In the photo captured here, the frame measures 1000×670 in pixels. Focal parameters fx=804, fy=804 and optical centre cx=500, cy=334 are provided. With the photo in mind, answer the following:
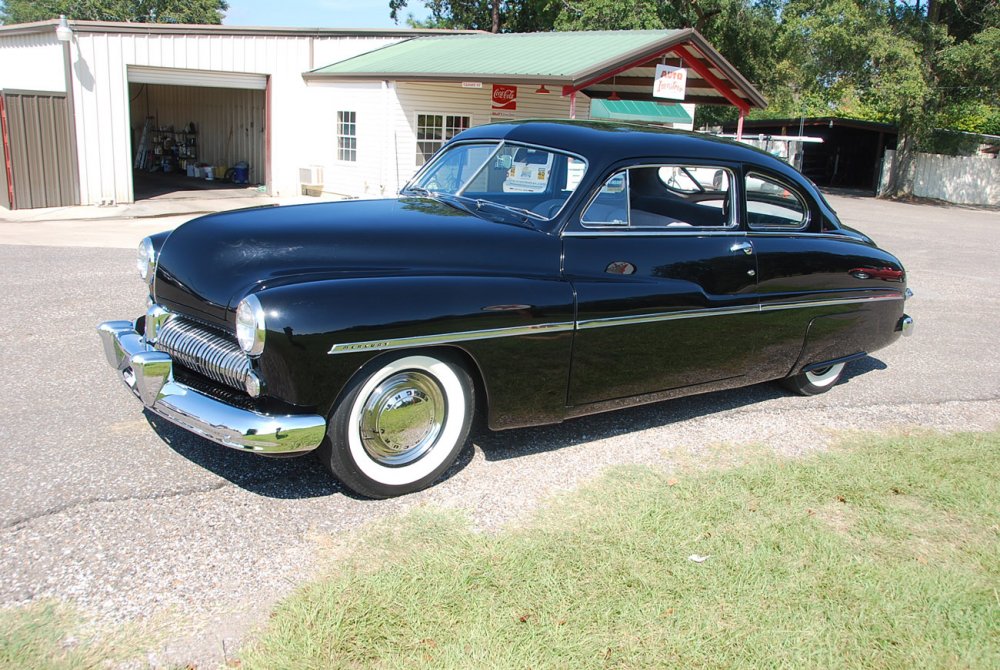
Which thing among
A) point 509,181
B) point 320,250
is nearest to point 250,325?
point 320,250

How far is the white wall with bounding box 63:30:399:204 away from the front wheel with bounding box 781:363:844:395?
14.8 meters

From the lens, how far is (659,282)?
4.38 metres

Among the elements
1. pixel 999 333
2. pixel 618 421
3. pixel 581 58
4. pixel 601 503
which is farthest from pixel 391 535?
pixel 581 58

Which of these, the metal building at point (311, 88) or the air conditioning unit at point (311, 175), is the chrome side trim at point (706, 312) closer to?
the metal building at point (311, 88)

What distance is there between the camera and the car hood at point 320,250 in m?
3.59

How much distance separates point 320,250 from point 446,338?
0.71 meters

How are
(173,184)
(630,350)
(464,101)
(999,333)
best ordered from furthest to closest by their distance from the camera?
(173,184) < (464,101) < (999,333) < (630,350)

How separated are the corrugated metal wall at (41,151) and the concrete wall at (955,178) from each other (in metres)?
27.3

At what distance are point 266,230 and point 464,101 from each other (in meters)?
16.0

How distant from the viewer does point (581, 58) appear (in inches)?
639

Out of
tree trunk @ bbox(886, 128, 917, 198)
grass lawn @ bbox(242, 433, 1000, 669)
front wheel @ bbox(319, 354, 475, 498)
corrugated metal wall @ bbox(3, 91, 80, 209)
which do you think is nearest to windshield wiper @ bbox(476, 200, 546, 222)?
front wheel @ bbox(319, 354, 475, 498)

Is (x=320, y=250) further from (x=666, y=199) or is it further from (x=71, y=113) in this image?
(x=71, y=113)

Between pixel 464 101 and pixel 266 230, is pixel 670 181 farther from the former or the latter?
pixel 464 101

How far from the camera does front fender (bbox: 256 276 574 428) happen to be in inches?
130
